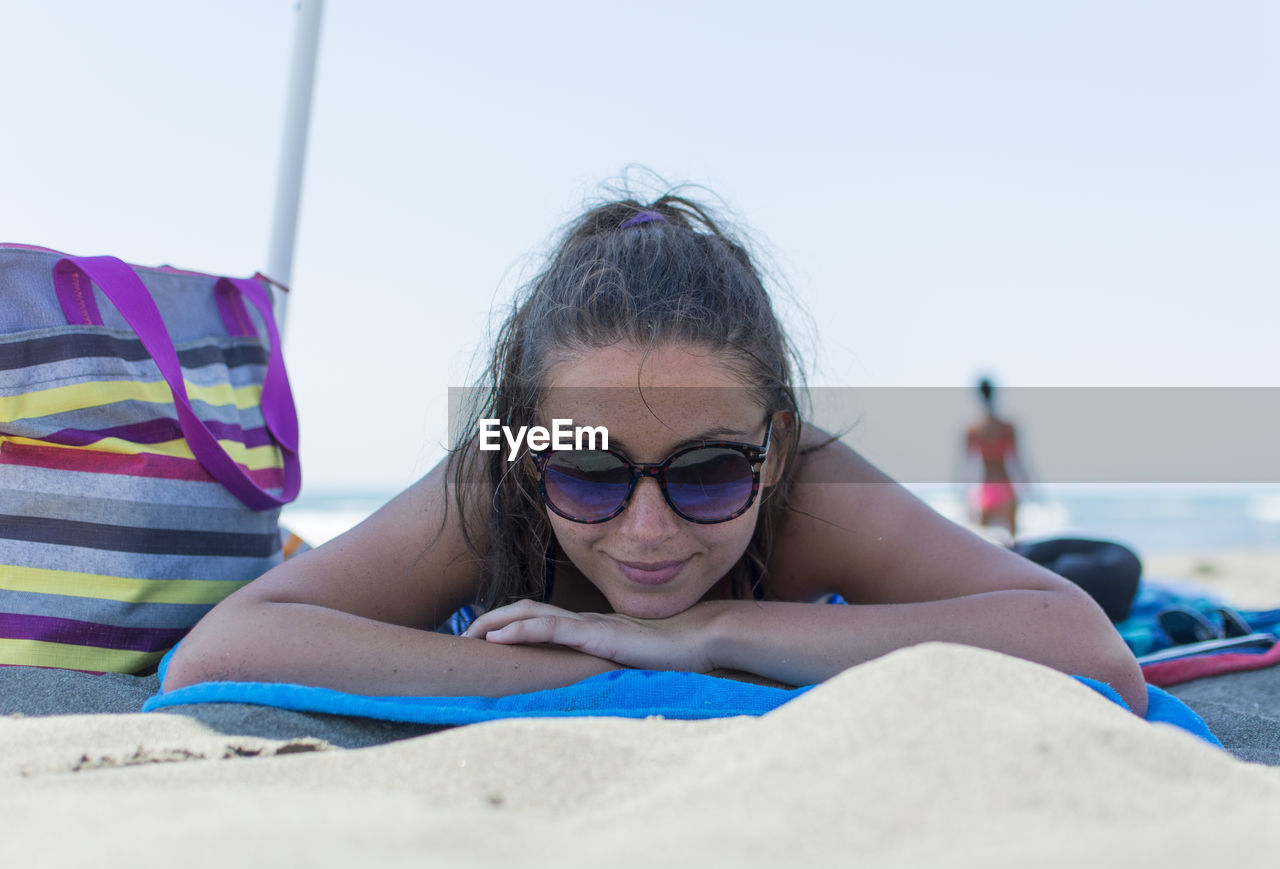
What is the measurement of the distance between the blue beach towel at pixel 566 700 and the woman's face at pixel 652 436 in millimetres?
265

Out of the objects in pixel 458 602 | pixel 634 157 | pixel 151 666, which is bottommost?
pixel 151 666

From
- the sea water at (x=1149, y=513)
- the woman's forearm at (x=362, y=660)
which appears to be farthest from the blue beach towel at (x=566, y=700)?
the sea water at (x=1149, y=513)

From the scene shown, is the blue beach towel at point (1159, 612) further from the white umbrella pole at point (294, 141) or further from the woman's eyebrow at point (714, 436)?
the white umbrella pole at point (294, 141)

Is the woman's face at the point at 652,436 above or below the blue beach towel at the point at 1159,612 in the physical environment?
above

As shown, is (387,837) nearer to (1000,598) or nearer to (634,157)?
(1000,598)

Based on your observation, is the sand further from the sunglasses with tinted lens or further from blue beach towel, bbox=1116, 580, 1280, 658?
blue beach towel, bbox=1116, 580, 1280, 658

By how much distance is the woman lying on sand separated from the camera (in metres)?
1.73

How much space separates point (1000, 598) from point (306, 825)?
146 cm

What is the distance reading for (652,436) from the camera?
1761mm

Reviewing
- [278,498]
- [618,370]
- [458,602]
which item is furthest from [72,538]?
[618,370]

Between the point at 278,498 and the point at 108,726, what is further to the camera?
the point at 278,498

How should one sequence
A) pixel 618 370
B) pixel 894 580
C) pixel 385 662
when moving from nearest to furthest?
pixel 385 662 → pixel 618 370 → pixel 894 580

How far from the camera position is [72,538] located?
199 centimetres

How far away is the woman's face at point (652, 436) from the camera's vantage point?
70.2 inches
